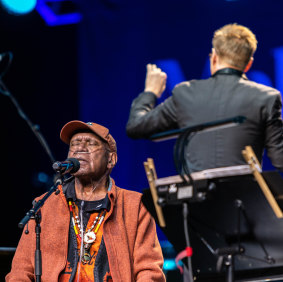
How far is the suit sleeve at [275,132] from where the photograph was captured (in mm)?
2602

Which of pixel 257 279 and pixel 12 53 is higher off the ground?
pixel 12 53

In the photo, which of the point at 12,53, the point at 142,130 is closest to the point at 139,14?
the point at 12,53

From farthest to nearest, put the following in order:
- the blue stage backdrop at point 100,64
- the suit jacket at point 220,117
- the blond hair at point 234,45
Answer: the blue stage backdrop at point 100,64, the blond hair at point 234,45, the suit jacket at point 220,117

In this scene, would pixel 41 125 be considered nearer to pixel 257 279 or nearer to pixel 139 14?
pixel 139 14

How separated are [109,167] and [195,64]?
2061mm

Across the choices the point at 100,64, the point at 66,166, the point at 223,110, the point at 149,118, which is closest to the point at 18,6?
the point at 100,64

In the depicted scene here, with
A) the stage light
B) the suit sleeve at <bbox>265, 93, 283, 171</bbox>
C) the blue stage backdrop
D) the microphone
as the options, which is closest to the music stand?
the suit sleeve at <bbox>265, 93, 283, 171</bbox>

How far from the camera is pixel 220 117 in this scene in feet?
8.55

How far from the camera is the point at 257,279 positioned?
8.35 ft

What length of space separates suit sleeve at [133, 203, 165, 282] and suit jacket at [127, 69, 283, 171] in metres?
1.18

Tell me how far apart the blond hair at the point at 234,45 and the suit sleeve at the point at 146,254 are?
150cm

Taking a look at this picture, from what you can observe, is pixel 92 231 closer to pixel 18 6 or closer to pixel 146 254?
pixel 146 254

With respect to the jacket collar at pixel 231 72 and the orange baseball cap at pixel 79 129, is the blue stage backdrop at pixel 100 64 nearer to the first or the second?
the orange baseball cap at pixel 79 129

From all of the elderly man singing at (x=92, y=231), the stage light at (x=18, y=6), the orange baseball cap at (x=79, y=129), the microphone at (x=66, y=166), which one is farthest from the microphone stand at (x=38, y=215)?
the stage light at (x=18, y=6)
